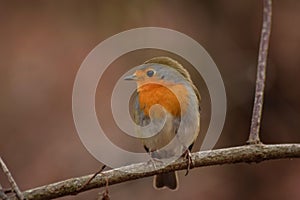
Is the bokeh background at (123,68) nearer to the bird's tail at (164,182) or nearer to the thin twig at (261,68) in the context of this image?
the bird's tail at (164,182)

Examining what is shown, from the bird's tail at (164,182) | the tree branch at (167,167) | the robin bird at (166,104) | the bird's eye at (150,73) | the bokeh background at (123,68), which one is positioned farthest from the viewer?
the bokeh background at (123,68)

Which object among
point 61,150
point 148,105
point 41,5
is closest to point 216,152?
point 148,105

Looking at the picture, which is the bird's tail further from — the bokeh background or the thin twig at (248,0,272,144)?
the bokeh background

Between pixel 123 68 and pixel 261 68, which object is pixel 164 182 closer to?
pixel 261 68

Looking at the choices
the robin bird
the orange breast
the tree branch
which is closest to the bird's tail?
the robin bird

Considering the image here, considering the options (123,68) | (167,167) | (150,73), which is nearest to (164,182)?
(150,73)

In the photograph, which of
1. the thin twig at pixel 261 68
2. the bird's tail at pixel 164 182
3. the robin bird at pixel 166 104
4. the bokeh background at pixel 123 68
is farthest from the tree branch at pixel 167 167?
the bokeh background at pixel 123 68
